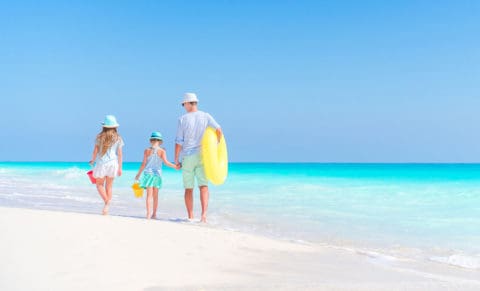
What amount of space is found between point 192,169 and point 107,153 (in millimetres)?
1135

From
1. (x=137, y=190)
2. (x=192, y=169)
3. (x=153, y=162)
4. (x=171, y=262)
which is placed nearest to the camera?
(x=171, y=262)

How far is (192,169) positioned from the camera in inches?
268

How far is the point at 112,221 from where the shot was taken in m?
5.27

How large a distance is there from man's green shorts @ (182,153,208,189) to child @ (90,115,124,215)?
855 mm

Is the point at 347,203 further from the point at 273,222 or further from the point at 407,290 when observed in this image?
the point at 407,290

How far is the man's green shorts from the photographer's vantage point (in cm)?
676

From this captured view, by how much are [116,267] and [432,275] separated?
8.53 feet

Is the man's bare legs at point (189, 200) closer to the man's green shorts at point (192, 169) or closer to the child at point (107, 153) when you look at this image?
the man's green shorts at point (192, 169)

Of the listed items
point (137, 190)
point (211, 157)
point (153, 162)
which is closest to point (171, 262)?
point (211, 157)

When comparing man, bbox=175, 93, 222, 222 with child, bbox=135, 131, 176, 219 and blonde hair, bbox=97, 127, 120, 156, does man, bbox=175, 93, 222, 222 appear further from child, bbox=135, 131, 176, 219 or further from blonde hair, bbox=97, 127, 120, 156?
blonde hair, bbox=97, 127, 120, 156

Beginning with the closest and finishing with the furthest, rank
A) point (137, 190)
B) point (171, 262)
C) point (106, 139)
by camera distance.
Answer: point (171, 262), point (106, 139), point (137, 190)

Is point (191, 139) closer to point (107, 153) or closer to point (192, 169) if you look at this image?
point (192, 169)

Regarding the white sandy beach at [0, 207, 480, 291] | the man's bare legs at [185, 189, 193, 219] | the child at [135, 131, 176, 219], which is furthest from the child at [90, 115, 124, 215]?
the white sandy beach at [0, 207, 480, 291]

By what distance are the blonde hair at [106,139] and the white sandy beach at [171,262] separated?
1.49 metres
